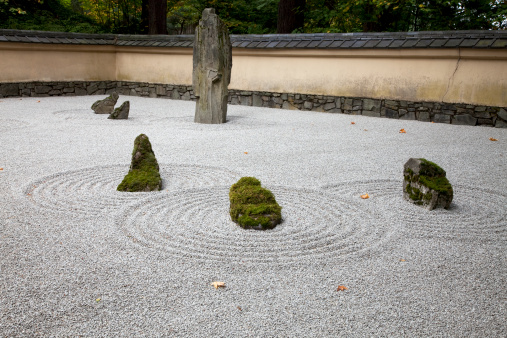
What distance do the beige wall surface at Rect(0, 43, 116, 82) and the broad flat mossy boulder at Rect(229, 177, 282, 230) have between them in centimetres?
1068

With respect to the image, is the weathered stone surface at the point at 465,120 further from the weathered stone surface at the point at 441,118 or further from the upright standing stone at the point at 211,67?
the upright standing stone at the point at 211,67

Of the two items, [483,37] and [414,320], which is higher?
[483,37]

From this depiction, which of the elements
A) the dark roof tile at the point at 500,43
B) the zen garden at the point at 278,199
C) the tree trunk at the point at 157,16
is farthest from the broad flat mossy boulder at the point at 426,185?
the tree trunk at the point at 157,16

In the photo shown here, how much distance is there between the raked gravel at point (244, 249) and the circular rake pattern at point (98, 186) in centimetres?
2

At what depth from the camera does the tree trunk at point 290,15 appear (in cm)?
1334

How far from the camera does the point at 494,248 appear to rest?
10.2ft

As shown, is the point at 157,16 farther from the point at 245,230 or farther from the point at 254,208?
the point at 245,230

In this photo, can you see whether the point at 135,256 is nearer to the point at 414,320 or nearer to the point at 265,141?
the point at 414,320

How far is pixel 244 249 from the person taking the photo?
119 inches

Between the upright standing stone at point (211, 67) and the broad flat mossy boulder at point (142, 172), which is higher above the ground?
the upright standing stone at point (211, 67)

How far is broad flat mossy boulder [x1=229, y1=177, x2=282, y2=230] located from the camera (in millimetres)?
3355

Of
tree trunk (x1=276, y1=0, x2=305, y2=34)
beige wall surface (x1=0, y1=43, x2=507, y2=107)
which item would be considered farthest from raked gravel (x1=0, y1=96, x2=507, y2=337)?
tree trunk (x1=276, y1=0, x2=305, y2=34)

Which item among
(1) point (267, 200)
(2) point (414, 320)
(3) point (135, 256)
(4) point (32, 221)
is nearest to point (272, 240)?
(1) point (267, 200)

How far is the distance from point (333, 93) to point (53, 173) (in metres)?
7.41
